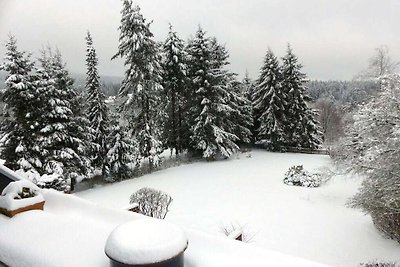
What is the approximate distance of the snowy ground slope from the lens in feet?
30.4

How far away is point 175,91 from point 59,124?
1025cm

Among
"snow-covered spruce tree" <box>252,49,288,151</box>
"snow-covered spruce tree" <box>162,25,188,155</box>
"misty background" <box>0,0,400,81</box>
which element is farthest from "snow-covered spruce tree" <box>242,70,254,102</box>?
"misty background" <box>0,0,400,81</box>

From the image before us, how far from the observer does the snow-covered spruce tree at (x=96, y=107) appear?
19188 mm

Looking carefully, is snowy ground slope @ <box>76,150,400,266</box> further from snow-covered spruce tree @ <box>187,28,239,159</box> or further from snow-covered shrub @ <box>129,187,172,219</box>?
snow-covered spruce tree @ <box>187,28,239,159</box>

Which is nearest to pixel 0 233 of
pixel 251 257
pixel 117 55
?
pixel 251 257

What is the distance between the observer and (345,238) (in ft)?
32.3

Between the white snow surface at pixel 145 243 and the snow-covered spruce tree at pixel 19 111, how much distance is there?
13.8 metres

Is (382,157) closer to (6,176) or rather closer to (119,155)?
(6,176)

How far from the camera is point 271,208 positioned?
12766 millimetres

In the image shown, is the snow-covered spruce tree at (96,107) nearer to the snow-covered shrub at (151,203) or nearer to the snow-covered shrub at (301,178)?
the snow-covered shrub at (151,203)

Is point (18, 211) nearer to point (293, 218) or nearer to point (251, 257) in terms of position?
point (251, 257)

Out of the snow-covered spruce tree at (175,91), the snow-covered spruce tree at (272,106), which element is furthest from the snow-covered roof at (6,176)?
the snow-covered spruce tree at (272,106)

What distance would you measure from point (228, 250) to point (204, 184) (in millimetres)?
13926

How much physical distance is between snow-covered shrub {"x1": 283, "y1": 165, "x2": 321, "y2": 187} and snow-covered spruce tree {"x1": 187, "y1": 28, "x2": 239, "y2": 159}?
6.59 metres
